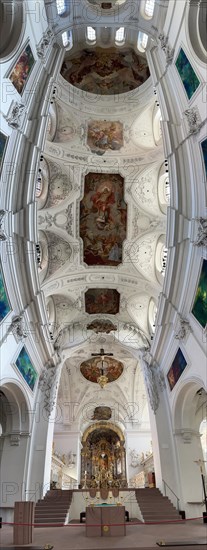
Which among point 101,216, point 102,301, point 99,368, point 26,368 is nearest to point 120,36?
point 101,216

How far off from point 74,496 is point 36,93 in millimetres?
18499

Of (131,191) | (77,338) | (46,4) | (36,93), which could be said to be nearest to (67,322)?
(77,338)

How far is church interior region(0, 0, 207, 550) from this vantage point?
35.2ft

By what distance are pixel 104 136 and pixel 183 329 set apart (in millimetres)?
10280

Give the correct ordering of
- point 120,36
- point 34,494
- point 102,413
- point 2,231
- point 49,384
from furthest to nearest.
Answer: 1. point 102,413
2. point 49,384
3. point 34,494
4. point 120,36
5. point 2,231

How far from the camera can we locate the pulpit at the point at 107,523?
9.72 metres

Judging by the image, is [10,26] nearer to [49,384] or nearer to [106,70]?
[106,70]

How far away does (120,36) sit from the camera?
15016mm

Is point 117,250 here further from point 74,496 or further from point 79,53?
point 74,496

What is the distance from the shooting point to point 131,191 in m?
18.2

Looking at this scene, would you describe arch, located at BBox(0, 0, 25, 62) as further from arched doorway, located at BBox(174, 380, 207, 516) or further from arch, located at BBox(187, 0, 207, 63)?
arched doorway, located at BBox(174, 380, 207, 516)

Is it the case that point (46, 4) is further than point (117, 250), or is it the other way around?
point (117, 250)

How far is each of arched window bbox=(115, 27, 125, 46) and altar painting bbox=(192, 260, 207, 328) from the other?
10.4m

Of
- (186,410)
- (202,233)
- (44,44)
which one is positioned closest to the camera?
(202,233)
